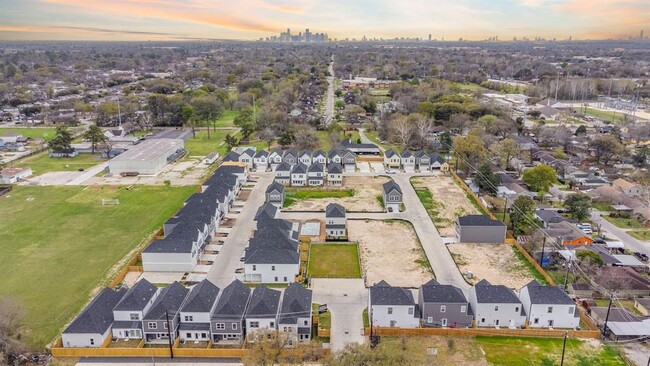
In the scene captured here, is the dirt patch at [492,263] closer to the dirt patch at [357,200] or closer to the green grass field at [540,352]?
the green grass field at [540,352]

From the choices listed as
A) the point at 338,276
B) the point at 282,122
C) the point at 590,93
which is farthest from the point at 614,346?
the point at 590,93

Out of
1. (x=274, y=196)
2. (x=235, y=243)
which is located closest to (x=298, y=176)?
(x=274, y=196)

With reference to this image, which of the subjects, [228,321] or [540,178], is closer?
[228,321]

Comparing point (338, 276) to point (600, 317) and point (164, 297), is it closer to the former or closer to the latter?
point (164, 297)

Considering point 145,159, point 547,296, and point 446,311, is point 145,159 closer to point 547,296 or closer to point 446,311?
point 446,311

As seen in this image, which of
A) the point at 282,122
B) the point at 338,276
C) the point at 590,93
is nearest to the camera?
the point at 338,276

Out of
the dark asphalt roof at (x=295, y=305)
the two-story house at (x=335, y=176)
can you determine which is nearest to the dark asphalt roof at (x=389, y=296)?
the dark asphalt roof at (x=295, y=305)
